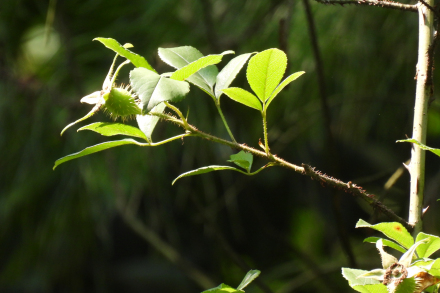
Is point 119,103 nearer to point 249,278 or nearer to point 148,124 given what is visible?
point 148,124

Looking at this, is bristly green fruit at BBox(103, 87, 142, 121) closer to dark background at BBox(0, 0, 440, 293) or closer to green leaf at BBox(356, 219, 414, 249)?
green leaf at BBox(356, 219, 414, 249)

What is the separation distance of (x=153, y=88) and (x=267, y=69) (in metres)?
0.08

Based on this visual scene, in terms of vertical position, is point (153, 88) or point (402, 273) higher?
point (153, 88)

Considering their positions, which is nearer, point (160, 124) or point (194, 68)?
point (194, 68)

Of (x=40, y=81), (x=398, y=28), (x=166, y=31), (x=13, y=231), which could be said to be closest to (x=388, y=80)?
(x=398, y=28)

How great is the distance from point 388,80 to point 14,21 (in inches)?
33.5

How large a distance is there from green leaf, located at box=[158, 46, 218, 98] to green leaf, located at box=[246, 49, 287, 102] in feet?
0.13

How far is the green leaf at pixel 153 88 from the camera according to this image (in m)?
0.23

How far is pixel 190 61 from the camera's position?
1.02 ft

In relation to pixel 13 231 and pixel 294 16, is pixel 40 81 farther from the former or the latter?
pixel 294 16

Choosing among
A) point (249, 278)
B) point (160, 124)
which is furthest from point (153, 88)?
point (160, 124)

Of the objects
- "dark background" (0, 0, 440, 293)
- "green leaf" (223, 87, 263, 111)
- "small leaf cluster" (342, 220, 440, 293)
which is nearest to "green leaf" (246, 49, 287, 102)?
"green leaf" (223, 87, 263, 111)

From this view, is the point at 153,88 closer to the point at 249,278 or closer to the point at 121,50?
the point at 121,50

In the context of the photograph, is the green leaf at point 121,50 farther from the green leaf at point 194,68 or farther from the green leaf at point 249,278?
the green leaf at point 249,278
